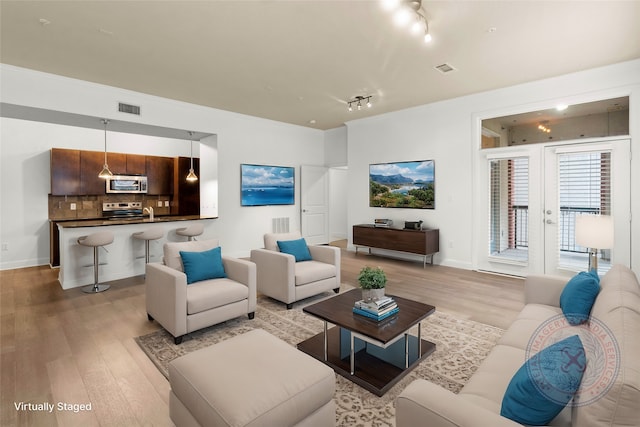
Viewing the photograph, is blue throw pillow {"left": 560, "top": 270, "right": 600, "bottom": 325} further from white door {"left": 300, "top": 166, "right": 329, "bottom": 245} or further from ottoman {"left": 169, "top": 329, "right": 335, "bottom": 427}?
white door {"left": 300, "top": 166, "right": 329, "bottom": 245}

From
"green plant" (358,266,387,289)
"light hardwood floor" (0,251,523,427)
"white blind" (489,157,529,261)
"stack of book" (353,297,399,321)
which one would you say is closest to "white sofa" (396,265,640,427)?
"stack of book" (353,297,399,321)

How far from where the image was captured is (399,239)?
602 centimetres

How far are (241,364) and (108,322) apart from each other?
2.46 metres

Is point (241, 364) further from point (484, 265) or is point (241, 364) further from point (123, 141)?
point (123, 141)

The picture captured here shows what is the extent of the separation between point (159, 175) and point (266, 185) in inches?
109

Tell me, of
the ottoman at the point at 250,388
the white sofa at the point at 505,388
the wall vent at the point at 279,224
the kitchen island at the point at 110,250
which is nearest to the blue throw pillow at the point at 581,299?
the white sofa at the point at 505,388

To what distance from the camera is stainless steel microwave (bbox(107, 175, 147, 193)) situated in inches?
273

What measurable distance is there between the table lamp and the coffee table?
5.58 feet

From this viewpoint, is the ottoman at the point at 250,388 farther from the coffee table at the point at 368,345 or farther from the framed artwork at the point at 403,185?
the framed artwork at the point at 403,185

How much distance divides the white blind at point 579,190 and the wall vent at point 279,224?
17.1 feet

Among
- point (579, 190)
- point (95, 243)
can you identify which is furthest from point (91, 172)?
point (579, 190)

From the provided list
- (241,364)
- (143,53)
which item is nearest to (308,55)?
(143,53)

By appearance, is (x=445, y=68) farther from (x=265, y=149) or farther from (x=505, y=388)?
(x=265, y=149)

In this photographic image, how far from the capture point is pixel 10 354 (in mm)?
2660
